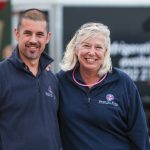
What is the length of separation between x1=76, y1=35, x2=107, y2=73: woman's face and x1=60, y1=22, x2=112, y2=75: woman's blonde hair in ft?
0.09

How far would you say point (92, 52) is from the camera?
4.23 m

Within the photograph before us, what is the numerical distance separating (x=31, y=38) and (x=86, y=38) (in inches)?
16.7

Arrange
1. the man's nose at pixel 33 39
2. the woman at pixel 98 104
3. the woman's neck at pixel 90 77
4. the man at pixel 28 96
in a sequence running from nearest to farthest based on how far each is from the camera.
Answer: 1. the man at pixel 28 96
2. the man's nose at pixel 33 39
3. the woman at pixel 98 104
4. the woman's neck at pixel 90 77

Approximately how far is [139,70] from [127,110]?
498cm

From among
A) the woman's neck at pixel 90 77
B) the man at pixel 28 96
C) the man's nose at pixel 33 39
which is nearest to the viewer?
the man at pixel 28 96

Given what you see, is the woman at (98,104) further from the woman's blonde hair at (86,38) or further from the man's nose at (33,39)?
the man's nose at (33,39)

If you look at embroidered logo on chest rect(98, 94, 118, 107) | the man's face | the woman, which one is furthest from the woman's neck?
the man's face

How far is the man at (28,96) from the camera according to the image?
388cm

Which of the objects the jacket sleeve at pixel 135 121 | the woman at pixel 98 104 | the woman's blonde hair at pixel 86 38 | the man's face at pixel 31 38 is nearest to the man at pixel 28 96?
the man's face at pixel 31 38

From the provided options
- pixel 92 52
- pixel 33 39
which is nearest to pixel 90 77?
pixel 92 52

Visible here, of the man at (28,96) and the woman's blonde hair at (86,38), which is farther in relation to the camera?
the woman's blonde hair at (86,38)

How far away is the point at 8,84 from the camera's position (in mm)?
3891

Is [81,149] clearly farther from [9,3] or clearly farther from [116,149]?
[9,3]

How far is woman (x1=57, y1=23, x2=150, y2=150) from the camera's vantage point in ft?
13.9
